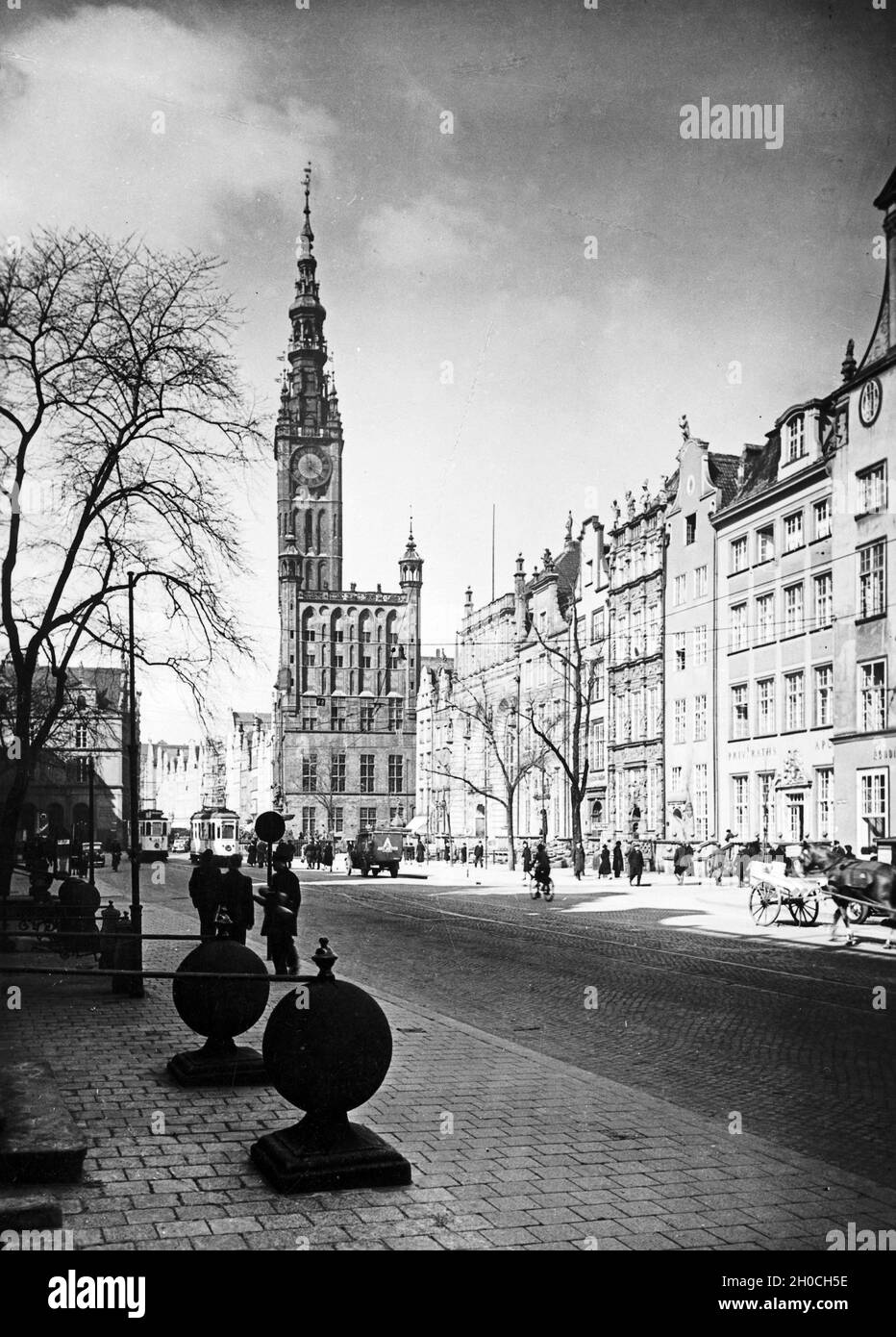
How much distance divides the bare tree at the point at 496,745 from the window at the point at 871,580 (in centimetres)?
2791

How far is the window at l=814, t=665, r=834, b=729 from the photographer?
36.9 metres

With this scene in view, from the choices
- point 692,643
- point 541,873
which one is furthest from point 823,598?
point 541,873

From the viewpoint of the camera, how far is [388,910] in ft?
99.3

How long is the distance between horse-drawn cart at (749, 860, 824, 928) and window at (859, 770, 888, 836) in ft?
23.4

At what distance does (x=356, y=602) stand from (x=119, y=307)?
83391mm

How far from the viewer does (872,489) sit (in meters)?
33.5

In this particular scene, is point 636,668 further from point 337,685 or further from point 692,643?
point 337,685

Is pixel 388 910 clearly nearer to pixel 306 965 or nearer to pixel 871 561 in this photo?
pixel 306 965

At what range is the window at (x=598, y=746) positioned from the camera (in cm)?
5789

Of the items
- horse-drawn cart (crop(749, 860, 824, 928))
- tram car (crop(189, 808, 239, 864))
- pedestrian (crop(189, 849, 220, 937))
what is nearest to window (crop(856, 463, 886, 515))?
horse-drawn cart (crop(749, 860, 824, 928))

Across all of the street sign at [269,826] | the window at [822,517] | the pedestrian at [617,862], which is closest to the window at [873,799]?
the window at [822,517]

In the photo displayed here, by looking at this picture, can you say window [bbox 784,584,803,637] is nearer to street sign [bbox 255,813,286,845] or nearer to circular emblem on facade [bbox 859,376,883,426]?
circular emblem on facade [bbox 859,376,883,426]

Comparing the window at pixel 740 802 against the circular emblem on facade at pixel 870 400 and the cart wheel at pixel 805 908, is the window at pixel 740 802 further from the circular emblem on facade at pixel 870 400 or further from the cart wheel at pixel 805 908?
the cart wheel at pixel 805 908
